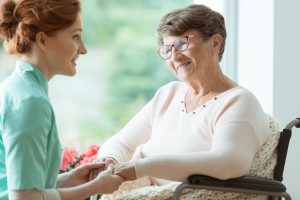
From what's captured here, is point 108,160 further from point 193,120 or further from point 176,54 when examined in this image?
point 176,54

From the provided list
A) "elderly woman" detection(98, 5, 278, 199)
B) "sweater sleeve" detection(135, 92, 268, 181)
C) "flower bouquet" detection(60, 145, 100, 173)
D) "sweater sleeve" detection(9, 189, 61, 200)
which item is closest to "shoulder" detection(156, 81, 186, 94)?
"elderly woman" detection(98, 5, 278, 199)

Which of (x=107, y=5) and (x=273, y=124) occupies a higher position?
(x=107, y=5)

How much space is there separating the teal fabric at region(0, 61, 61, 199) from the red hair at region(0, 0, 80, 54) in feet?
0.37

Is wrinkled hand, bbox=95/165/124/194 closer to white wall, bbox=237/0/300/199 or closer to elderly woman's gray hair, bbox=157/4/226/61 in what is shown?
elderly woman's gray hair, bbox=157/4/226/61

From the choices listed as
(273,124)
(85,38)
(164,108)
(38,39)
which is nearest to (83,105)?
(85,38)

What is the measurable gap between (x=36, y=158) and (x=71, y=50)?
40 centimetres

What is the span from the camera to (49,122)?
1895 mm

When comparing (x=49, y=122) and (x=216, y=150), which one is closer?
(x=49, y=122)

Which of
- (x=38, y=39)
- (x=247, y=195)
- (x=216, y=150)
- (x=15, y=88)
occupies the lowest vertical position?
(x=247, y=195)

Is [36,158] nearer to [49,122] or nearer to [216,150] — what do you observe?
[49,122]

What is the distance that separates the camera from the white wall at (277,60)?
315 centimetres

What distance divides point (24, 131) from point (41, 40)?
0.32m

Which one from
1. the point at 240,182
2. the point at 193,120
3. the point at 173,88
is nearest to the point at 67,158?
the point at 173,88

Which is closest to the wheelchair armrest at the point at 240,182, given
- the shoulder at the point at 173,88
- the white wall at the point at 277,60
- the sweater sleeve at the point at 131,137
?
the sweater sleeve at the point at 131,137
